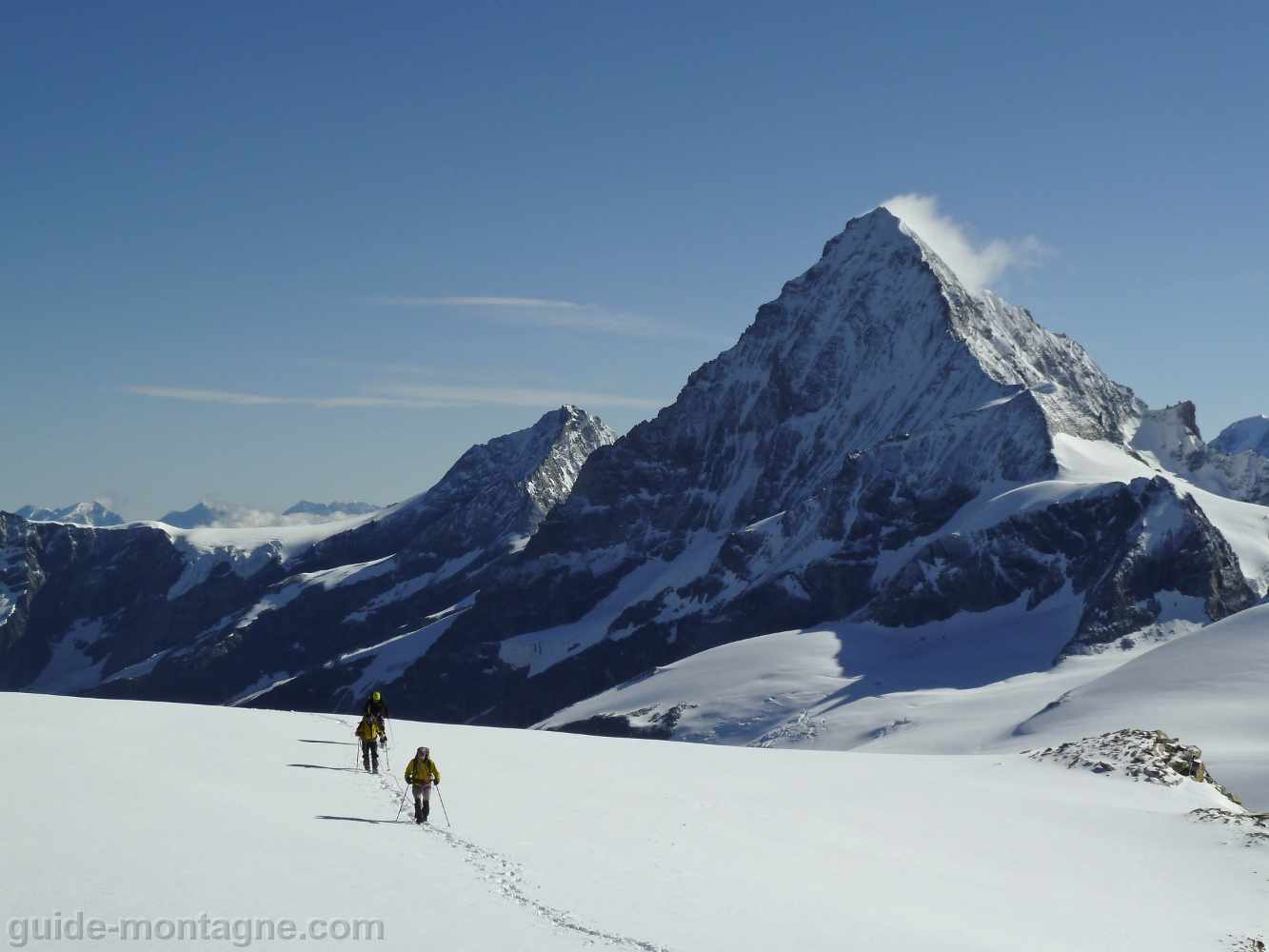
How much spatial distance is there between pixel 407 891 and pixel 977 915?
12.1 m

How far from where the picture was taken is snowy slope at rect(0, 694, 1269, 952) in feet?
58.9

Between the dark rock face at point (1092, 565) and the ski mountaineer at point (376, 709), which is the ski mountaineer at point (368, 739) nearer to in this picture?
the ski mountaineer at point (376, 709)

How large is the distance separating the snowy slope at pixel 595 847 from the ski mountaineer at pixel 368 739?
3.46 ft

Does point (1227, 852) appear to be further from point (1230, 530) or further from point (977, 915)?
point (1230, 530)

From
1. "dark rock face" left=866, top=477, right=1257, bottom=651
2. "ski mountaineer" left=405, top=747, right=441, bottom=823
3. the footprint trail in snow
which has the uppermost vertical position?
"dark rock face" left=866, top=477, right=1257, bottom=651

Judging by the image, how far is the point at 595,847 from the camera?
2338 centimetres

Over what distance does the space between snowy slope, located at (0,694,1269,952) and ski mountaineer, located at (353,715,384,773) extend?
3.46 ft

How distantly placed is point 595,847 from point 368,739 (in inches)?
335

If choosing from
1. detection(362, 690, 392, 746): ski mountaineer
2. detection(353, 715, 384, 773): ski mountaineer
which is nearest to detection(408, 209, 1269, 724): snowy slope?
detection(362, 690, 392, 746): ski mountaineer

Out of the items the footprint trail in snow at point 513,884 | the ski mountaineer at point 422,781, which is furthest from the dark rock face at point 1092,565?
the footprint trail in snow at point 513,884

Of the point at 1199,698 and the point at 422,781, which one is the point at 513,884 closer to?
the point at 422,781

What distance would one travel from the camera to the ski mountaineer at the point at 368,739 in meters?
29.4

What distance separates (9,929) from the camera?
15906 mm

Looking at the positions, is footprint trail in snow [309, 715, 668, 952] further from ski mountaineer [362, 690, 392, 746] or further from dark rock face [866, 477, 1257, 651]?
dark rock face [866, 477, 1257, 651]
